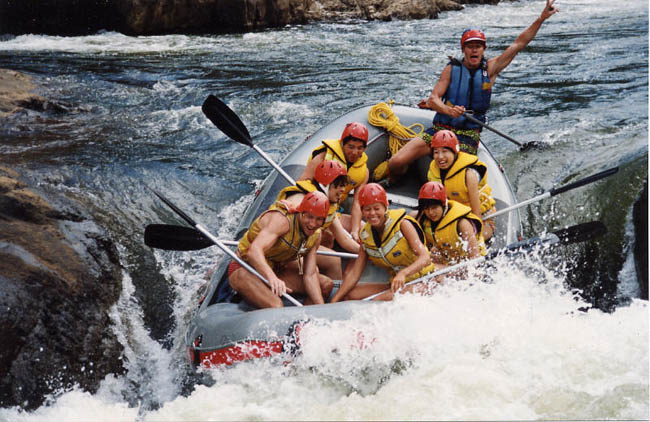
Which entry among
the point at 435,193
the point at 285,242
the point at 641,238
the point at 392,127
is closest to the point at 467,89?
the point at 392,127

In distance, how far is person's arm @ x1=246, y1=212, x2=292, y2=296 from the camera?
11.1 feet

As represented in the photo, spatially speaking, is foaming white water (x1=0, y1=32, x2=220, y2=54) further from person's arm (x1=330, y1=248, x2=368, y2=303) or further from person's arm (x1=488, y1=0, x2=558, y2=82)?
person's arm (x1=330, y1=248, x2=368, y2=303)

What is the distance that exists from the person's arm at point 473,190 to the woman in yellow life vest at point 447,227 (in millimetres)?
286

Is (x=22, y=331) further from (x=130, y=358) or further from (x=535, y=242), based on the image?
(x=535, y=242)

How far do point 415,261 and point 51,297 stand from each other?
2.21 metres

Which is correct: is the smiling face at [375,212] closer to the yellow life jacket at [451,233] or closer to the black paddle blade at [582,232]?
the yellow life jacket at [451,233]

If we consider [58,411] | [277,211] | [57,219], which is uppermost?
[277,211]

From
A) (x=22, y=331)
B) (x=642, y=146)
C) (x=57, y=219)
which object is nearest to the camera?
(x=22, y=331)

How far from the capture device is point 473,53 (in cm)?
469

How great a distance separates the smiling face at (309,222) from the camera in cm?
345

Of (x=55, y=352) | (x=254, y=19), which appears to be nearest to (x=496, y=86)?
(x=254, y=19)

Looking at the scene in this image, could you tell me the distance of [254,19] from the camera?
13.2 meters

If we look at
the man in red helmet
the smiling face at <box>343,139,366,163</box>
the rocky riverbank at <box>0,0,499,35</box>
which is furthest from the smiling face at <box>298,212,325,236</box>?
the rocky riverbank at <box>0,0,499,35</box>

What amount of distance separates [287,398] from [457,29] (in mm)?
11828
